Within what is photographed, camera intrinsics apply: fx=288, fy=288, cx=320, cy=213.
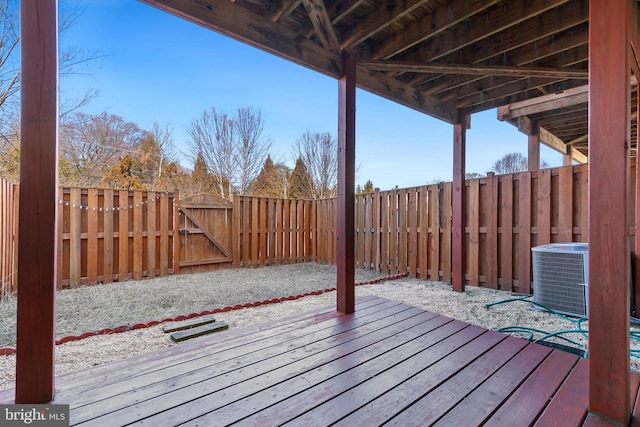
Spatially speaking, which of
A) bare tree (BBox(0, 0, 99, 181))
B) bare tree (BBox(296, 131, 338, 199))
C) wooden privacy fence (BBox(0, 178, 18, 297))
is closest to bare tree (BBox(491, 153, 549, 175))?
bare tree (BBox(296, 131, 338, 199))

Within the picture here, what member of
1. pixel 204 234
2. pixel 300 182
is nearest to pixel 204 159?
pixel 300 182

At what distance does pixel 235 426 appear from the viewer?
112cm

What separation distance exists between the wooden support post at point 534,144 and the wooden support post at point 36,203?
5.91 meters

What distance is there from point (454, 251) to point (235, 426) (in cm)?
362

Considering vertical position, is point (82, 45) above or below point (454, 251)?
above

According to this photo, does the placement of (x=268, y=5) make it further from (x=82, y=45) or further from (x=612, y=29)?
(x=82, y=45)

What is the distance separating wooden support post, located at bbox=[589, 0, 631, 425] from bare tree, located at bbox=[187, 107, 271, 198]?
10422mm

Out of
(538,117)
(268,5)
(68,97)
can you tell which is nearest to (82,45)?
(68,97)

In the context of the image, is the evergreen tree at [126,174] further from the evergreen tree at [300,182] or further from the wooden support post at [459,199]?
the wooden support post at [459,199]

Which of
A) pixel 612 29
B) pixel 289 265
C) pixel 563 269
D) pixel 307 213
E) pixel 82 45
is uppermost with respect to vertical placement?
pixel 82 45

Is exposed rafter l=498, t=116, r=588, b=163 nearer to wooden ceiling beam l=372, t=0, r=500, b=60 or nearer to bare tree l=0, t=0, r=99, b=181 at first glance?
wooden ceiling beam l=372, t=0, r=500, b=60

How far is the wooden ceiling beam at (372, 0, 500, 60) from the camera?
2.18 m

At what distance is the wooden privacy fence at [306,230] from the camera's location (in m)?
3.60

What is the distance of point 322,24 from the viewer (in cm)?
229
